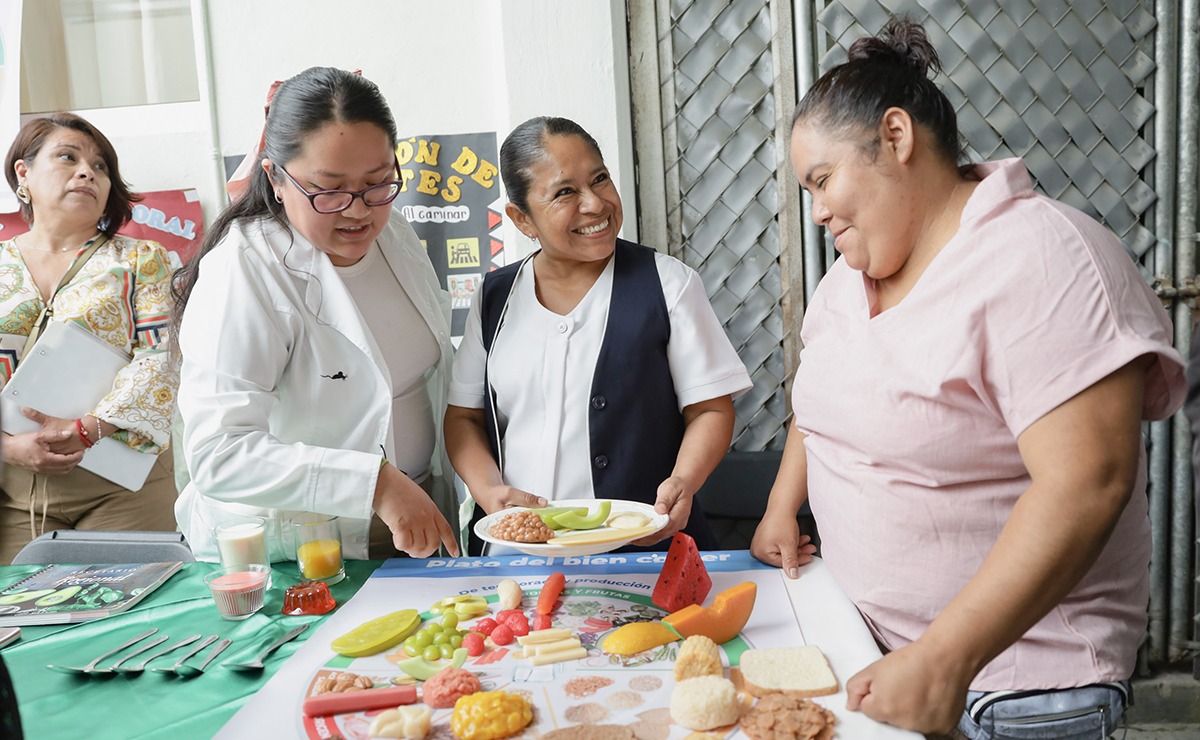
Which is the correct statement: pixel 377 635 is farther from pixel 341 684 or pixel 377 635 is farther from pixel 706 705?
pixel 706 705

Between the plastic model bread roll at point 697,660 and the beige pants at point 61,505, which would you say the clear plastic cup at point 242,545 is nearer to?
the plastic model bread roll at point 697,660

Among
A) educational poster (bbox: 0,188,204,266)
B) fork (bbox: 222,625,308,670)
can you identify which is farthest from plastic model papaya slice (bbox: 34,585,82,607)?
educational poster (bbox: 0,188,204,266)

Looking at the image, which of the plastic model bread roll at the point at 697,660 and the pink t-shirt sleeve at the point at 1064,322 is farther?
the plastic model bread roll at the point at 697,660

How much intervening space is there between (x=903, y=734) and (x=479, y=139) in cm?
263

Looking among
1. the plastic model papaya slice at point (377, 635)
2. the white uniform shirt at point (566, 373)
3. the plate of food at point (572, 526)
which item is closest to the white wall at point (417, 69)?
the white uniform shirt at point (566, 373)

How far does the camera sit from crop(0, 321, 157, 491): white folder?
9.03 ft

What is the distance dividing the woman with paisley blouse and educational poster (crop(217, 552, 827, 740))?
164cm

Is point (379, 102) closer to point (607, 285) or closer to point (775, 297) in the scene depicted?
point (607, 285)

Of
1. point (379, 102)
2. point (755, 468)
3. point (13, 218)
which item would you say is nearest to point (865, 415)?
point (379, 102)

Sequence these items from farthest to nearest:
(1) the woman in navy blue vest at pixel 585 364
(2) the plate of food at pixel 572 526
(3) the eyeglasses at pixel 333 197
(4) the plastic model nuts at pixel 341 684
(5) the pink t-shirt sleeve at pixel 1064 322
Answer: (1) the woman in navy blue vest at pixel 585 364 → (3) the eyeglasses at pixel 333 197 → (2) the plate of food at pixel 572 526 → (4) the plastic model nuts at pixel 341 684 → (5) the pink t-shirt sleeve at pixel 1064 322

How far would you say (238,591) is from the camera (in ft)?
4.94

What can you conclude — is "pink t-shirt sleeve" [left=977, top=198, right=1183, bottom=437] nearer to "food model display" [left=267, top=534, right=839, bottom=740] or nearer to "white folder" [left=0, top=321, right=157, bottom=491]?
"food model display" [left=267, top=534, right=839, bottom=740]

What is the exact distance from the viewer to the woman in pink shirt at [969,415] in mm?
1061

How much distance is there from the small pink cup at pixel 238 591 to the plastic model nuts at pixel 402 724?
1.67 feet
